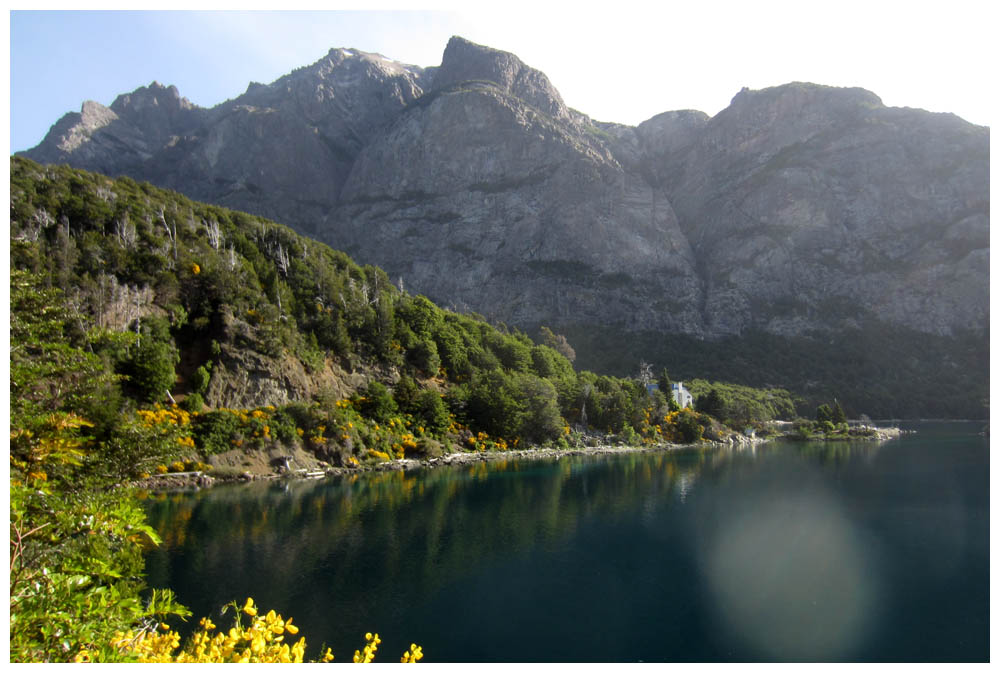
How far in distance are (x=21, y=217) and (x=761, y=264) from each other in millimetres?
124408

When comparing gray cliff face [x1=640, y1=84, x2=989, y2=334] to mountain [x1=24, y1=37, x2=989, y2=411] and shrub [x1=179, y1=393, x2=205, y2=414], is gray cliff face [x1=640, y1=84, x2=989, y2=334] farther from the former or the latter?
shrub [x1=179, y1=393, x2=205, y2=414]

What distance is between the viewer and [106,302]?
37062 millimetres

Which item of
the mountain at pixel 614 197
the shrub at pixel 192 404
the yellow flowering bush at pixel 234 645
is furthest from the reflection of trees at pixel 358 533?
the mountain at pixel 614 197

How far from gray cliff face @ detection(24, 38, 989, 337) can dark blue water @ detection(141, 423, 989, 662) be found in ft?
289

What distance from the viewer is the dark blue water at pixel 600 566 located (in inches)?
529

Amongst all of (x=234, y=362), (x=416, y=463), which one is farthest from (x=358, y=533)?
(x=234, y=362)

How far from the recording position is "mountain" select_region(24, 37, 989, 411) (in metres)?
112

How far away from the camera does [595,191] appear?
5192 inches

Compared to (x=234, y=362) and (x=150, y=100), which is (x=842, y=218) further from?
(x=150, y=100)

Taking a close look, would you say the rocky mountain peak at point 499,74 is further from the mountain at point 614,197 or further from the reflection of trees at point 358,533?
the reflection of trees at point 358,533

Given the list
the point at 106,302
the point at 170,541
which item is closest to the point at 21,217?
the point at 106,302

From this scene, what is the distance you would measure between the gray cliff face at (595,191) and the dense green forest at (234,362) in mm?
59196

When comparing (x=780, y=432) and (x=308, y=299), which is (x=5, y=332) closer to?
(x=308, y=299)
